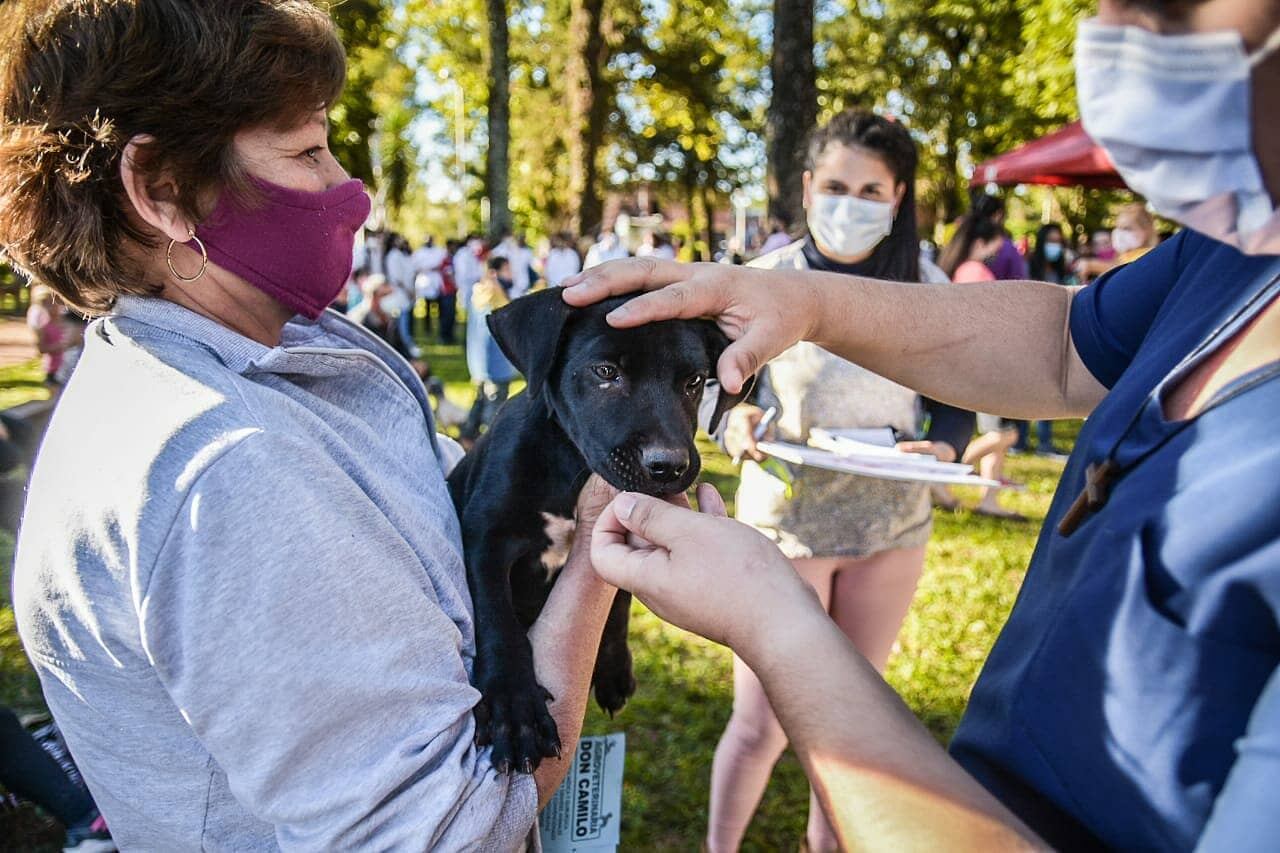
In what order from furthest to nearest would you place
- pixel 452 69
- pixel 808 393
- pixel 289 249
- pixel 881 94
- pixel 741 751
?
1. pixel 881 94
2. pixel 452 69
3. pixel 808 393
4. pixel 741 751
5. pixel 289 249

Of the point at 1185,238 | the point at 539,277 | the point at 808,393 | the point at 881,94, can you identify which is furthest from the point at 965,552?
the point at 881,94

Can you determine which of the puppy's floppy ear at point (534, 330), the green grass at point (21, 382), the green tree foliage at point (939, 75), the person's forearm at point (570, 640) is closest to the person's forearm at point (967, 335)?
the puppy's floppy ear at point (534, 330)

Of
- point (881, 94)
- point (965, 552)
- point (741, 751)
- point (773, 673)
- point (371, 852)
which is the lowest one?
point (965, 552)

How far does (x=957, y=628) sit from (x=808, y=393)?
10.3ft

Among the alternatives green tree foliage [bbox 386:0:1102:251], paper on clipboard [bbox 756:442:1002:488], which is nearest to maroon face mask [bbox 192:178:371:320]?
paper on clipboard [bbox 756:442:1002:488]

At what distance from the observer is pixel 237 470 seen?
1.41 metres

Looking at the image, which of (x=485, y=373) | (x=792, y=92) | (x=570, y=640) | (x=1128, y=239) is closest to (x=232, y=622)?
(x=570, y=640)

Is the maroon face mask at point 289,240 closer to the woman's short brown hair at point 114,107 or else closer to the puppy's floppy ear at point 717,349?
the woman's short brown hair at point 114,107

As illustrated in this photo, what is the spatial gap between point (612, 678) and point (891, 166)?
2.47 metres

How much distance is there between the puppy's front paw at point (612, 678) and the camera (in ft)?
9.31

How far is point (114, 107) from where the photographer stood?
165 centimetres

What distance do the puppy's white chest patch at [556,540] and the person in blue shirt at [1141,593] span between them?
0.98m

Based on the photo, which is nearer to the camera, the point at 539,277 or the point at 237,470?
the point at 237,470

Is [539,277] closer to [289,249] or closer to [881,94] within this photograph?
[289,249]
